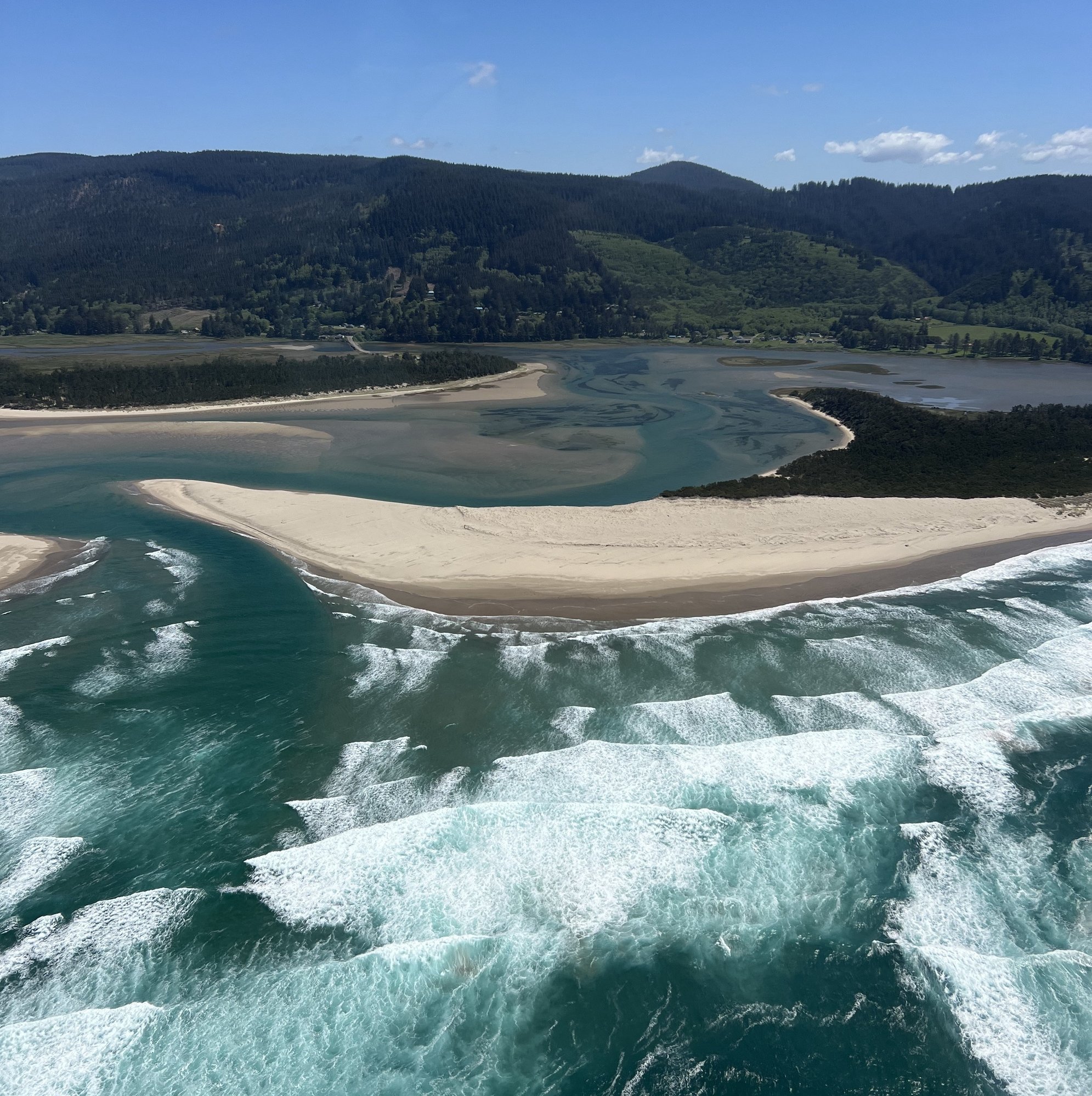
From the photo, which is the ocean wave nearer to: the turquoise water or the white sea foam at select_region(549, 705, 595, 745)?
the turquoise water

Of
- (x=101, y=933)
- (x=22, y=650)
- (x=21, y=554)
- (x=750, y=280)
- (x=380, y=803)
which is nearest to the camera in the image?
(x=101, y=933)

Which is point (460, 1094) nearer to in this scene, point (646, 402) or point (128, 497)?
point (128, 497)

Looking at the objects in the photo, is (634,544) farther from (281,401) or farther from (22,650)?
(281,401)

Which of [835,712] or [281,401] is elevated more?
[281,401]

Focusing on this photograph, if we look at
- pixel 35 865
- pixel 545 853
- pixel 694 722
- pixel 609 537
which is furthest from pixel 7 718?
pixel 609 537

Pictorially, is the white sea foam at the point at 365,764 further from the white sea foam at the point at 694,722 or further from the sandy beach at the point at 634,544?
the sandy beach at the point at 634,544

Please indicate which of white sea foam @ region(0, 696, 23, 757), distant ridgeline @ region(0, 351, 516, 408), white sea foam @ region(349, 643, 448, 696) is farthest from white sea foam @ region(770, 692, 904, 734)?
distant ridgeline @ region(0, 351, 516, 408)

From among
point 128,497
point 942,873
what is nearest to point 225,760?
point 942,873
